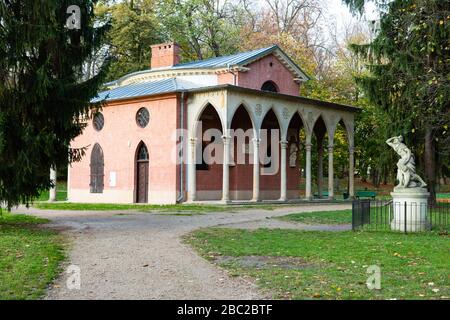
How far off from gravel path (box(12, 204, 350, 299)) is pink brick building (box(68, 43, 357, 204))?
10.6 metres

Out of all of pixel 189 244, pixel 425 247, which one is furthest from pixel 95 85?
pixel 425 247

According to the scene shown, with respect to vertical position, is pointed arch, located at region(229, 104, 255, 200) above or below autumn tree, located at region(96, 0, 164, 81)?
below

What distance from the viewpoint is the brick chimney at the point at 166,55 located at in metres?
34.7

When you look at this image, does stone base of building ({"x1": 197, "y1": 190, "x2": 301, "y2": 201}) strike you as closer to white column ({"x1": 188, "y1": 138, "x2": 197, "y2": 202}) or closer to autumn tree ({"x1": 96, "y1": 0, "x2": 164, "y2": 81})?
white column ({"x1": 188, "y1": 138, "x2": 197, "y2": 202})

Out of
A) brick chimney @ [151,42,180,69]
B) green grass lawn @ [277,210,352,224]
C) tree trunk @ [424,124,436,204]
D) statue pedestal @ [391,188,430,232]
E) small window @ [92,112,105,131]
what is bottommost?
green grass lawn @ [277,210,352,224]

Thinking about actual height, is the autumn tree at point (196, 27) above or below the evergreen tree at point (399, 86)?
above

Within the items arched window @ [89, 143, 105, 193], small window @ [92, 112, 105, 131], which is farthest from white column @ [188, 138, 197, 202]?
small window @ [92, 112, 105, 131]

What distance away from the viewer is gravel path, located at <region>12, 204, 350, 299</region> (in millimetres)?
7020

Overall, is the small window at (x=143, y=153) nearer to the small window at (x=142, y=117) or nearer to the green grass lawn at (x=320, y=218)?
the small window at (x=142, y=117)

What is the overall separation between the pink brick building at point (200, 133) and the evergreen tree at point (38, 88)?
11.2 metres

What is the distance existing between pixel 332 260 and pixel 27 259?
5356 millimetres

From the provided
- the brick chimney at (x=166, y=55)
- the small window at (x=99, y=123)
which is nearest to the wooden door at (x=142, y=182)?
the small window at (x=99, y=123)

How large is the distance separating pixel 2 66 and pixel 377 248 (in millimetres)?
10138

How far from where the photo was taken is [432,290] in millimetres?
7047
